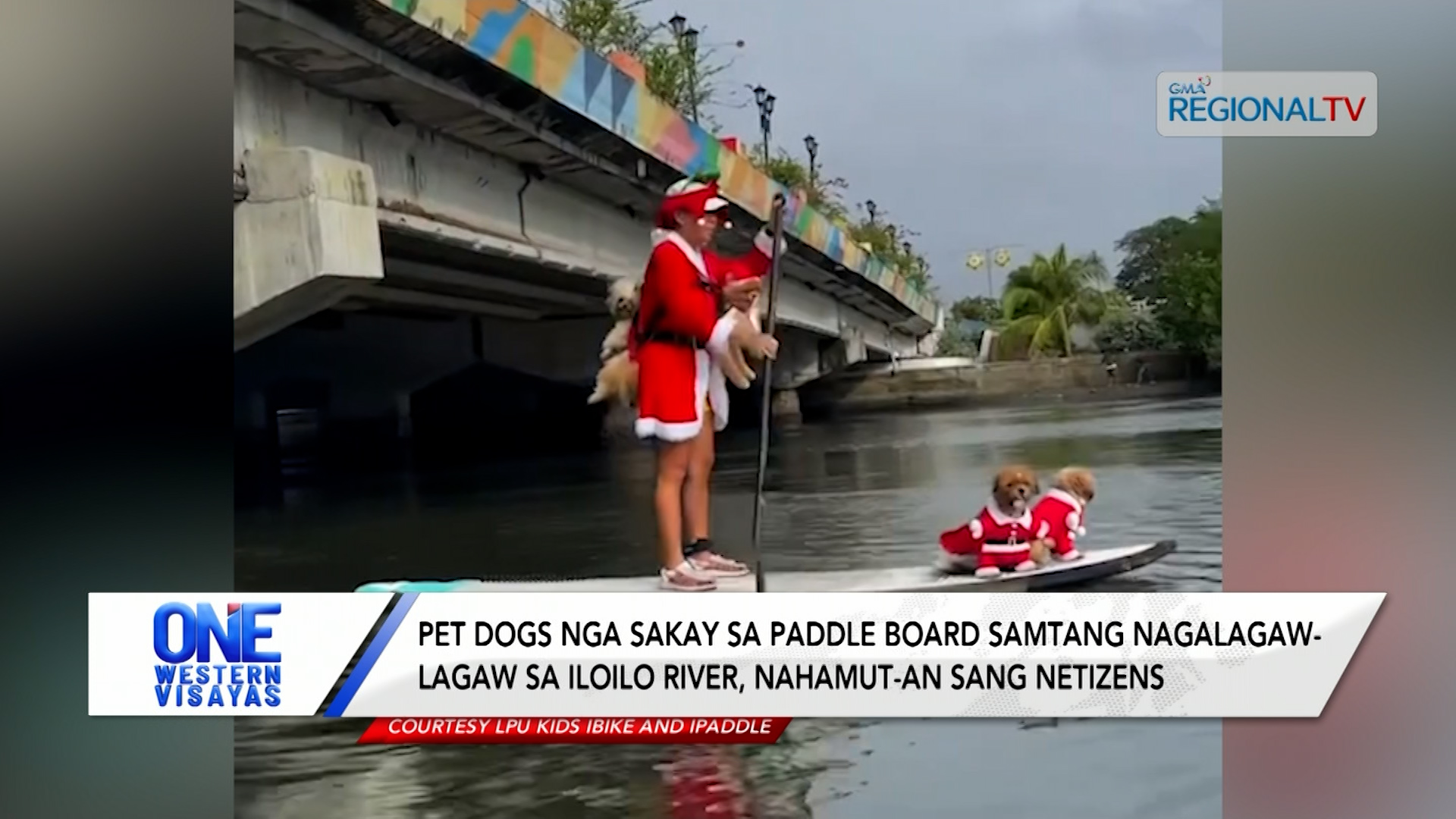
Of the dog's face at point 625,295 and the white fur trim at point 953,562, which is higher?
the dog's face at point 625,295

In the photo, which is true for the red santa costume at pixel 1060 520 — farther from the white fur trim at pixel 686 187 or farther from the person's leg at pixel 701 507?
the white fur trim at pixel 686 187

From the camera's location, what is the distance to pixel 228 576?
2.43 m

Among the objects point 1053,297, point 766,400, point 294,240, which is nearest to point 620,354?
point 766,400

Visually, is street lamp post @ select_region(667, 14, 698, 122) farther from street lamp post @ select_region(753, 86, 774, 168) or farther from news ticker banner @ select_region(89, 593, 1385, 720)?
news ticker banner @ select_region(89, 593, 1385, 720)

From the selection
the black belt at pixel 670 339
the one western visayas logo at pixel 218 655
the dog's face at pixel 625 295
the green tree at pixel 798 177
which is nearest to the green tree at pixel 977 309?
the green tree at pixel 798 177

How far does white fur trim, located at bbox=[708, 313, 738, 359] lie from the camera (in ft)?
8.21

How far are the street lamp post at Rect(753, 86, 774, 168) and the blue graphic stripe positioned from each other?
1.15m

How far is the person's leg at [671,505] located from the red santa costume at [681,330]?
31mm

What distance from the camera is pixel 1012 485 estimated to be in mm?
2473

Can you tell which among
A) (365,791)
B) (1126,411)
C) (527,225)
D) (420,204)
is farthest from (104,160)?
(1126,411)

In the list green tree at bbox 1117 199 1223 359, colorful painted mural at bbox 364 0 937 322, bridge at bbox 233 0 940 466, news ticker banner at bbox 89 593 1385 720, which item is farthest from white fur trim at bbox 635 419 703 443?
green tree at bbox 1117 199 1223 359

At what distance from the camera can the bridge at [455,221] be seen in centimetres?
240

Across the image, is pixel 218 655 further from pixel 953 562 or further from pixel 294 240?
pixel 953 562

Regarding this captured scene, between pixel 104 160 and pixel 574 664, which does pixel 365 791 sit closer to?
pixel 574 664
